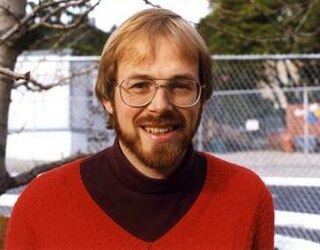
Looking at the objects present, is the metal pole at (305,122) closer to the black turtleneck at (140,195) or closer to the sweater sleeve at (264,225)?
the sweater sleeve at (264,225)

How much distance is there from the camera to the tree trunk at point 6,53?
2.85 metres

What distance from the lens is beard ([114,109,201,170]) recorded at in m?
1.57

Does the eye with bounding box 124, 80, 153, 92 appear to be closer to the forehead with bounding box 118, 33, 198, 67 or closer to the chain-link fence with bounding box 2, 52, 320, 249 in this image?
the forehead with bounding box 118, 33, 198, 67

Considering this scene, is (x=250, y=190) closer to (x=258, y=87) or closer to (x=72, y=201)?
(x=72, y=201)

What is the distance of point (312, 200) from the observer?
18.4 ft

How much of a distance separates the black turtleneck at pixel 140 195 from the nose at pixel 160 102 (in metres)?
0.17

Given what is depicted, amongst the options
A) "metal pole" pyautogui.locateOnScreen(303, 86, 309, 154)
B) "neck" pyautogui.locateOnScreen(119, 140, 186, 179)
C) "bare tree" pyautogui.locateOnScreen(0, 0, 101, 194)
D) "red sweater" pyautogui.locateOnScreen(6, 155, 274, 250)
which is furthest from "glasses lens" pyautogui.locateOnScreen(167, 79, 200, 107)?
"metal pole" pyautogui.locateOnScreen(303, 86, 309, 154)

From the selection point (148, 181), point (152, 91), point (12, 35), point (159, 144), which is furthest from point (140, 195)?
point (12, 35)

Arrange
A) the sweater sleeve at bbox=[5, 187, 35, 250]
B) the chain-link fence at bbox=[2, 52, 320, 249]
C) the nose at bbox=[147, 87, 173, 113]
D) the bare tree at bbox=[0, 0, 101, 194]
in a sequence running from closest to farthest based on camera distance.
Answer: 1. the nose at bbox=[147, 87, 173, 113]
2. the sweater sleeve at bbox=[5, 187, 35, 250]
3. the bare tree at bbox=[0, 0, 101, 194]
4. the chain-link fence at bbox=[2, 52, 320, 249]

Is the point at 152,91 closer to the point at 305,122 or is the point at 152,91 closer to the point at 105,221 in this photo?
the point at 105,221

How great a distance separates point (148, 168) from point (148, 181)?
0.09ft

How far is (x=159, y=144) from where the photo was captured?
1.59 meters

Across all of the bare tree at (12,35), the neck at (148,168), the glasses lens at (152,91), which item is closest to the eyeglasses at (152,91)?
the glasses lens at (152,91)

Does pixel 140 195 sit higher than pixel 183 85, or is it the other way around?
pixel 183 85
